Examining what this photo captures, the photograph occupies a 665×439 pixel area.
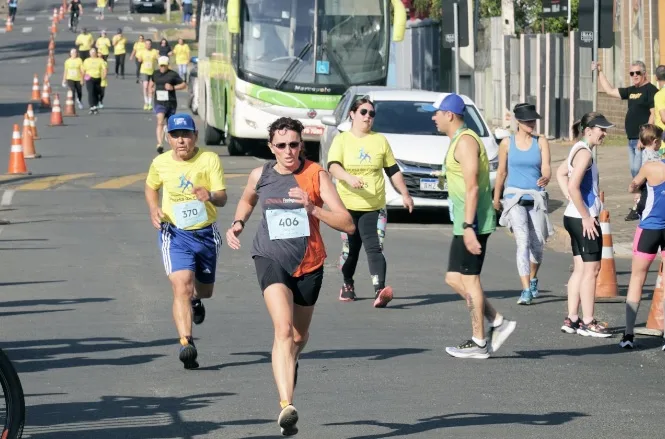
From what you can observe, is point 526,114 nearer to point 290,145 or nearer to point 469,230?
point 469,230

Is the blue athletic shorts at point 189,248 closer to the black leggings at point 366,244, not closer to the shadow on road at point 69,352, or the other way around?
the shadow on road at point 69,352

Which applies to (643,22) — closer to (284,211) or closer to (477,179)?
(477,179)

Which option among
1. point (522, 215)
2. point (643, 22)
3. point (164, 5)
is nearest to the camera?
point (522, 215)

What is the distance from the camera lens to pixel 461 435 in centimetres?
829

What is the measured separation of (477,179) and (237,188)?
1307 cm

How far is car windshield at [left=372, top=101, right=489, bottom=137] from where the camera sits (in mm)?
21141

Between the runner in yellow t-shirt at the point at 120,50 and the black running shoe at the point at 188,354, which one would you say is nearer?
the black running shoe at the point at 188,354

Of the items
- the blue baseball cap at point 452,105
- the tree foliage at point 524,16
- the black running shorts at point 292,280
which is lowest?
the black running shorts at point 292,280

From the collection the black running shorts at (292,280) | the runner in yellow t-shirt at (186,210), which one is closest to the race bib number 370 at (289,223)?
the black running shorts at (292,280)

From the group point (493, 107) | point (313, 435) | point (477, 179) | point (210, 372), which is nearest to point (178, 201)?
point (210, 372)

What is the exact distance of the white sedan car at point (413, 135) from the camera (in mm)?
19906

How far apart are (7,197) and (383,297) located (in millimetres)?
10493

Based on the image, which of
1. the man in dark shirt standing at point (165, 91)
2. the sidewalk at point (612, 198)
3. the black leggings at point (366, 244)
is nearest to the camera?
the black leggings at point (366, 244)

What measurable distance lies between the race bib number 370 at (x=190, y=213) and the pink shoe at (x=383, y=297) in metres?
2.90
